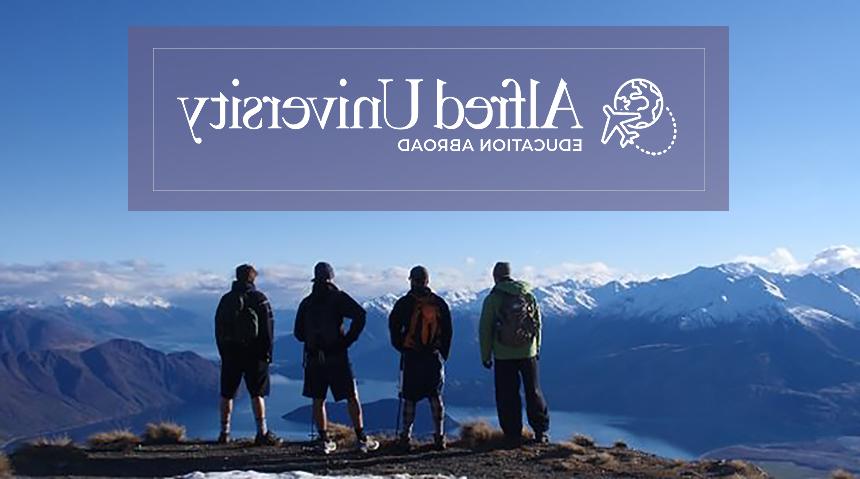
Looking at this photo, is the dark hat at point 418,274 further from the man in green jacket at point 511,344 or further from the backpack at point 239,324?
the backpack at point 239,324

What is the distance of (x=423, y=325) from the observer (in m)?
12.5

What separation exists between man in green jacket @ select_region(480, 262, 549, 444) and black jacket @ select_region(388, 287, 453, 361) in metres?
0.59

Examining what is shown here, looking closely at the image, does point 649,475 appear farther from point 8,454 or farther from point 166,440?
point 8,454

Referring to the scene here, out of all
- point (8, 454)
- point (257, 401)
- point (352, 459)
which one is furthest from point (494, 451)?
point (8, 454)

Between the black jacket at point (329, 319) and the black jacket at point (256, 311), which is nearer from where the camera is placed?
the black jacket at point (329, 319)

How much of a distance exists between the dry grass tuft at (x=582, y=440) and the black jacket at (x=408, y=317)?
9.41 feet

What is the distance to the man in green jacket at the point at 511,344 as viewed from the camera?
1291cm

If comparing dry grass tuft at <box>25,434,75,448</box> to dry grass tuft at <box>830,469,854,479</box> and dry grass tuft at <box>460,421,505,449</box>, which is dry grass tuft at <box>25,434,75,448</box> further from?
dry grass tuft at <box>830,469,854,479</box>

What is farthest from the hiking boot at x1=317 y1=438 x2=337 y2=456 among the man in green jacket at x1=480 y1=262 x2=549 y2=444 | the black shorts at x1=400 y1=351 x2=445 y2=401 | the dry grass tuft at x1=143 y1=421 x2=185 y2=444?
the dry grass tuft at x1=143 y1=421 x2=185 y2=444

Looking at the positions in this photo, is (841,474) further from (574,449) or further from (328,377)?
(328,377)

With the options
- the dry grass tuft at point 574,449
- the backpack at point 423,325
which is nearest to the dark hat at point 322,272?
the backpack at point 423,325

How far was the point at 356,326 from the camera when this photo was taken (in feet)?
40.7

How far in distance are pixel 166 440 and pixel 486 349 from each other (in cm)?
564

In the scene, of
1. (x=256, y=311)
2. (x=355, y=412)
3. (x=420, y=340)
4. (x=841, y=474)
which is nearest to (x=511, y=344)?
(x=420, y=340)
